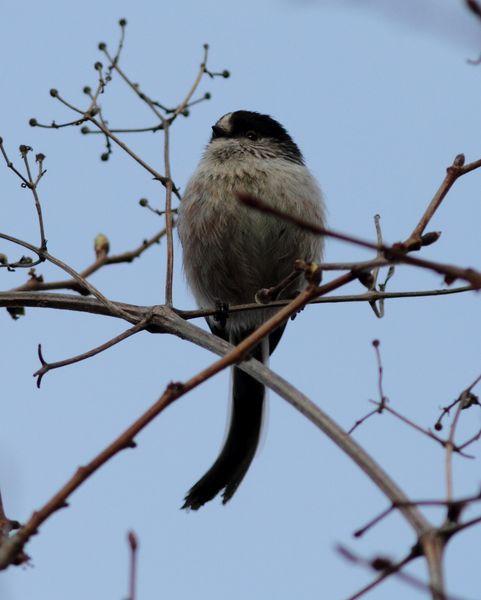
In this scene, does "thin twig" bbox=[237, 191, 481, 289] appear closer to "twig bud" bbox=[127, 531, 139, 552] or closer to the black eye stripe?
"twig bud" bbox=[127, 531, 139, 552]

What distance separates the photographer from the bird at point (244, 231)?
4879mm

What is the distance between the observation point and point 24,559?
1.62 meters

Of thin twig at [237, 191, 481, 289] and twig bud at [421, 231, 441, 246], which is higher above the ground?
twig bud at [421, 231, 441, 246]

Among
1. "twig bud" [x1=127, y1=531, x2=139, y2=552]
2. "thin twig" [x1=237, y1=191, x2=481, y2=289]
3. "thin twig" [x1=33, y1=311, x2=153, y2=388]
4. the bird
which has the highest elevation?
the bird

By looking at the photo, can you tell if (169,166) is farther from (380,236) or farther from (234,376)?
(234,376)

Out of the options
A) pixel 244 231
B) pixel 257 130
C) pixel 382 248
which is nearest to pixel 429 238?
pixel 382 248

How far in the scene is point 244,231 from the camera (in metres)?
4.89

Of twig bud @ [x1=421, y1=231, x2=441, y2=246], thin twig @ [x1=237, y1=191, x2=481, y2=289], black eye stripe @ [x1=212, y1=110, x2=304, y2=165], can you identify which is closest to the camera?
thin twig @ [x1=237, y1=191, x2=481, y2=289]

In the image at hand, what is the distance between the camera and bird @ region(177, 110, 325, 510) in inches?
192

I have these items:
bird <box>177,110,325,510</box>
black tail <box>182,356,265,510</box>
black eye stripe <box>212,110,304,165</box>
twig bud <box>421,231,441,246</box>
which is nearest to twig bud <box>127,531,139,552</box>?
twig bud <box>421,231,441,246</box>

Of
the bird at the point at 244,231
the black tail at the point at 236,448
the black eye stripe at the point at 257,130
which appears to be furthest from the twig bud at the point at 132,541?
the black eye stripe at the point at 257,130

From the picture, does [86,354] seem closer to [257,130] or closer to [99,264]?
[99,264]

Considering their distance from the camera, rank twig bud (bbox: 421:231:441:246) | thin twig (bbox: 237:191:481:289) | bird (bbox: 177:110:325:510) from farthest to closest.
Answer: bird (bbox: 177:110:325:510) < twig bud (bbox: 421:231:441:246) < thin twig (bbox: 237:191:481:289)

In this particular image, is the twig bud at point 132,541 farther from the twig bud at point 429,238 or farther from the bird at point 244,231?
the bird at point 244,231
